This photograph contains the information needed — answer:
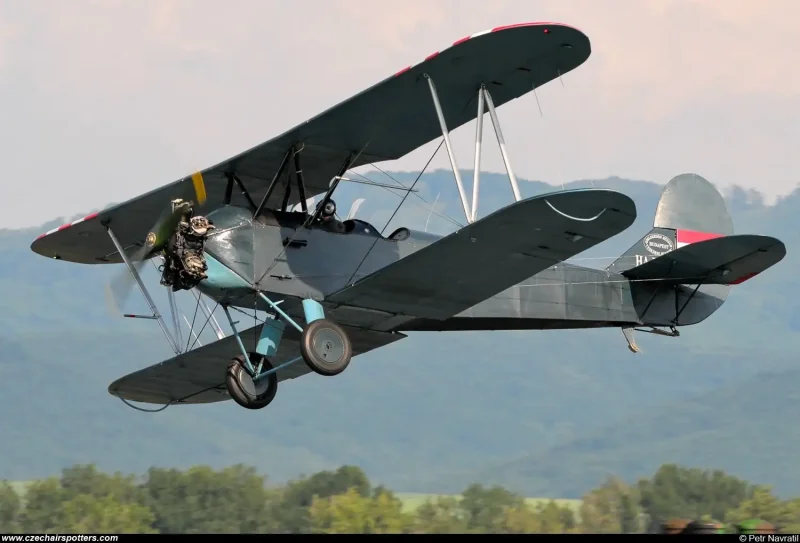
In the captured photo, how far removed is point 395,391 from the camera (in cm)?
14475

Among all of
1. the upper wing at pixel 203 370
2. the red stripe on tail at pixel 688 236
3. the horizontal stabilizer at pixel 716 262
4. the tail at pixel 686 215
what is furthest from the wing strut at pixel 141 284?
the red stripe on tail at pixel 688 236

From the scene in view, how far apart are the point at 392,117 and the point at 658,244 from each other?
516 centimetres

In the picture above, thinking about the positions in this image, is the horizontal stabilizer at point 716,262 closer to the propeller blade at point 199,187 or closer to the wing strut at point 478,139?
the wing strut at point 478,139

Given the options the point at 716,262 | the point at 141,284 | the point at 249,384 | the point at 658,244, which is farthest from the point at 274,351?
the point at 658,244

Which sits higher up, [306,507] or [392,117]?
[392,117]

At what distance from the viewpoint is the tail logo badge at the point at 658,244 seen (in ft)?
57.4

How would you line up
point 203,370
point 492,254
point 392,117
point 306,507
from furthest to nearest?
1. point 306,507
2. point 203,370
3. point 392,117
4. point 492,254

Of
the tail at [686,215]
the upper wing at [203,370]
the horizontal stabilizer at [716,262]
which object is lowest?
the upper wing at [203,370]

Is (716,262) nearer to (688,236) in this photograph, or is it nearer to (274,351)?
(688,236)

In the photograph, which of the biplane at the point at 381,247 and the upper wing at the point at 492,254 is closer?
the upper wing at the point at 492,254

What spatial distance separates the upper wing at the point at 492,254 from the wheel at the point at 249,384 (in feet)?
3.85

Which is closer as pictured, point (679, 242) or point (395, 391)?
point (679, 242)

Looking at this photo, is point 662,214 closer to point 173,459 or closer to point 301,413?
point 173,459

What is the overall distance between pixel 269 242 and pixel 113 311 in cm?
192
